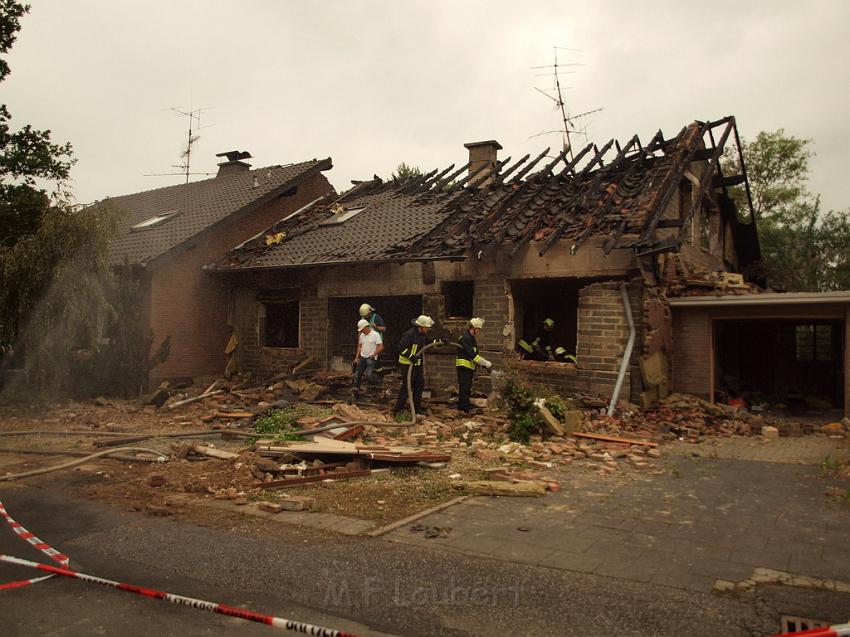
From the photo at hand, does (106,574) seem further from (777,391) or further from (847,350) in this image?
(777,391)

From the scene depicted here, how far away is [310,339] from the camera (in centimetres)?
1532

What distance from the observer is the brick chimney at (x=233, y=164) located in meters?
22.5

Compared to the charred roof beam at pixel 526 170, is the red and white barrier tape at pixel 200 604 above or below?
below

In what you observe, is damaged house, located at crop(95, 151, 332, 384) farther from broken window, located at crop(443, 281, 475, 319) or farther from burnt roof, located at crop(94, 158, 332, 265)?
broken window, located at crop(443, 281, 475, 319)

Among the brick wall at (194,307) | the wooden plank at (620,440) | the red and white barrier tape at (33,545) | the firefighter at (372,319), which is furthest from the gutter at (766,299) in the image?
the brick wall at (194,307)

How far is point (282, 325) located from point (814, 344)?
44.4ft

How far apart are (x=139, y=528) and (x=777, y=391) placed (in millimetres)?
14609

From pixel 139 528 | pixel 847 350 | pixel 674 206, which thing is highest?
pixel 674 206

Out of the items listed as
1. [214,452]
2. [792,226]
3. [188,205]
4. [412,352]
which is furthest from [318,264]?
[792,226]

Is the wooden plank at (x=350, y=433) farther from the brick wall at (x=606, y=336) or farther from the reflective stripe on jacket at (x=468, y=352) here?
the brick wall at (x=606, y=336)

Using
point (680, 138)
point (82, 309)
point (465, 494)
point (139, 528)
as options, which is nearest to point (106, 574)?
point (139, 528)

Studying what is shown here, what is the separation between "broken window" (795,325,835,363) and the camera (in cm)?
1602

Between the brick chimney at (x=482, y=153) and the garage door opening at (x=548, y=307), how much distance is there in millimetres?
4873

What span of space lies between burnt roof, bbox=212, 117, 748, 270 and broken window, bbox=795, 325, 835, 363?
14.5 ft
